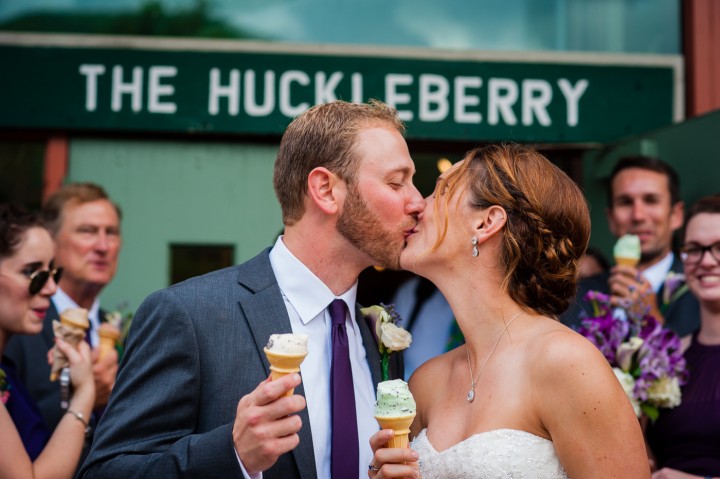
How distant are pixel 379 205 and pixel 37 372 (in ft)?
8.50

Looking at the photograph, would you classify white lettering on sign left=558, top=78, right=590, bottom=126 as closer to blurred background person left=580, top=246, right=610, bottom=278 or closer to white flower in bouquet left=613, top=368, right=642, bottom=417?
blurred background person left=580, top=246, right=610, bottom=278

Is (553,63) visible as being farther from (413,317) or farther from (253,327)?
(253,327)

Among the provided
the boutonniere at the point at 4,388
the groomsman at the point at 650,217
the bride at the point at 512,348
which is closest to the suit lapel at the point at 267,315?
the bride at the point at 512,348

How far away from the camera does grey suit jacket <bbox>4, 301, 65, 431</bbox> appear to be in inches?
191

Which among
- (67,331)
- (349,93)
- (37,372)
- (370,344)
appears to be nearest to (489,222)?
(370,344)

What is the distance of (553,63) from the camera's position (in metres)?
7.14

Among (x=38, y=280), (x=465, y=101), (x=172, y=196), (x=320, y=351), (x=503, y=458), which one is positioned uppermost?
(x=465, y=101)

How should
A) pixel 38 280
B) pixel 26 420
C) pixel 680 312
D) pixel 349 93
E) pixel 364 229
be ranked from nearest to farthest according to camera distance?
pixel 364 229 → pixel 26 420 → pixel 38 280 → pixel 680 312 → pixel 349 93

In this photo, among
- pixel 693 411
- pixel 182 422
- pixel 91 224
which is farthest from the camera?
pixel 91 224

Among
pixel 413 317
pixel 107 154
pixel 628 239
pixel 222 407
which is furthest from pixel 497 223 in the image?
pixel 107 154

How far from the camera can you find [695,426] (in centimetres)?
426

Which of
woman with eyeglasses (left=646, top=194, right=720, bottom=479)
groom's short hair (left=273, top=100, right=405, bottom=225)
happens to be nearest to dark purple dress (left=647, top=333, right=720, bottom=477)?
woman with eyeglasses (left=646, top=194, right=720, bottom=479)

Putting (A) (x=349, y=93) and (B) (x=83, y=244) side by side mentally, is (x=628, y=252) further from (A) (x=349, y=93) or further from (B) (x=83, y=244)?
(B) (x=83, y=244)

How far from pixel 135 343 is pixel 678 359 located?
2.76 meters
